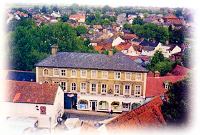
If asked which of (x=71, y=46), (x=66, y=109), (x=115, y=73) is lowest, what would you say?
(x=66, y=109)

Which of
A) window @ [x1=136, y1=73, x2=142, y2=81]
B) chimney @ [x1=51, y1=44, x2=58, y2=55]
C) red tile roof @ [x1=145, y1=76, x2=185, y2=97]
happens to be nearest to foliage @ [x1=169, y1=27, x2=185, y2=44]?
red tile roof @ [x1=145, y1=76, x2=185, y2=97]

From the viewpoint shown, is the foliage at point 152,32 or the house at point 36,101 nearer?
the house at point 36,101

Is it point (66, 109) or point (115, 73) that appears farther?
point (115, 73)

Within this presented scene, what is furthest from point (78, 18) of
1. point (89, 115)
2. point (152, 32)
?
point (152, 32)

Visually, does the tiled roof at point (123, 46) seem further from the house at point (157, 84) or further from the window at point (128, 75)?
the house at point (157, 84)

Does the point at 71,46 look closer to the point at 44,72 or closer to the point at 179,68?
the point at 44,72

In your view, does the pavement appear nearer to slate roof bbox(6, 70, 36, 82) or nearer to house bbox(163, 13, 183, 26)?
slate roof bbox(6, 70, 36, 82)

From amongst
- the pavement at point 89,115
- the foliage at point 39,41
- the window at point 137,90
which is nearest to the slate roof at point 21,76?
the foliage at point 39,41
